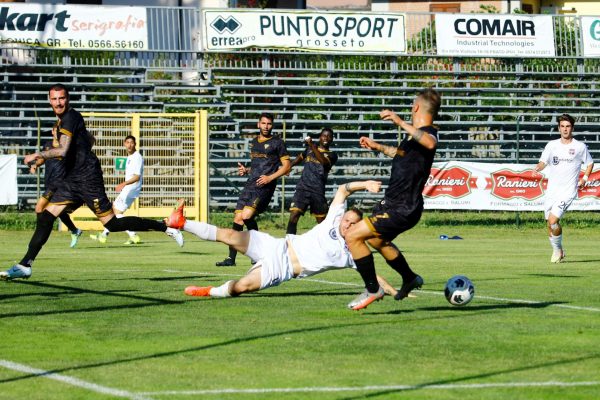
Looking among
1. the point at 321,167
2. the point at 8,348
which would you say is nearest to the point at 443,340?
the point at 8,348

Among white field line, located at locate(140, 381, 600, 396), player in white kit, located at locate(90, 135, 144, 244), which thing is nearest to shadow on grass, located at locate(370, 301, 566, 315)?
white field line, located at locate(140, 381, 600, 396)

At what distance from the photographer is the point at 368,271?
1108 cm

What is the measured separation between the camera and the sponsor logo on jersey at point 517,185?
30.5 meters

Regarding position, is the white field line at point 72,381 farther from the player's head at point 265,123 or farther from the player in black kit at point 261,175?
the player's head at point 265,123

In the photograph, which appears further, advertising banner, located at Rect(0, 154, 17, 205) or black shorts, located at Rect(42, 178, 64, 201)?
advertising banner, located at Rect(0, 154, 17, 205)

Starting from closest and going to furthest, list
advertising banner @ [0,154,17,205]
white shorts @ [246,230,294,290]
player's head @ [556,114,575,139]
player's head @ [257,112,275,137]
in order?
white shorts @ [246,230,294,290], player's head @ [257,112,275,137], player's head @ [556,114,575,139], advertising banner @ [0,154,17,205]

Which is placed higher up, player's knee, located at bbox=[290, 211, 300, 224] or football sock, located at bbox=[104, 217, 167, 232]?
football sock, located at bbox=[104, 217, 167, 232]

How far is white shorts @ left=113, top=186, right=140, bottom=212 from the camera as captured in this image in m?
24.3

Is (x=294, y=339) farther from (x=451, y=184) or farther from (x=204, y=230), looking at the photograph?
(x=451, y=184)

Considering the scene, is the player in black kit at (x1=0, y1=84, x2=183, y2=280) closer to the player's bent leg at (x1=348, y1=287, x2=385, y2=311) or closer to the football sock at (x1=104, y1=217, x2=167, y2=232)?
the football sock at (x1=104, y1=217, x2=167, y2=232)

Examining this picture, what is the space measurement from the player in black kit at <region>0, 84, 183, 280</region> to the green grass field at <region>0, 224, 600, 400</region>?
20.5 inches

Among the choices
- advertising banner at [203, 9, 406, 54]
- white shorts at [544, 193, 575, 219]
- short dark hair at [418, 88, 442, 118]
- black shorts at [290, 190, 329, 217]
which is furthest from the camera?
advertising banner at [203, 9, 406, 54]

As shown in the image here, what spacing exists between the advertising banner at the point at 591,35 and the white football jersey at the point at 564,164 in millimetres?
19885

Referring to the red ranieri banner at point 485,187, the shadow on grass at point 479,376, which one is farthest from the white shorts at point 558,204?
the shadow on grass at point 479,376
